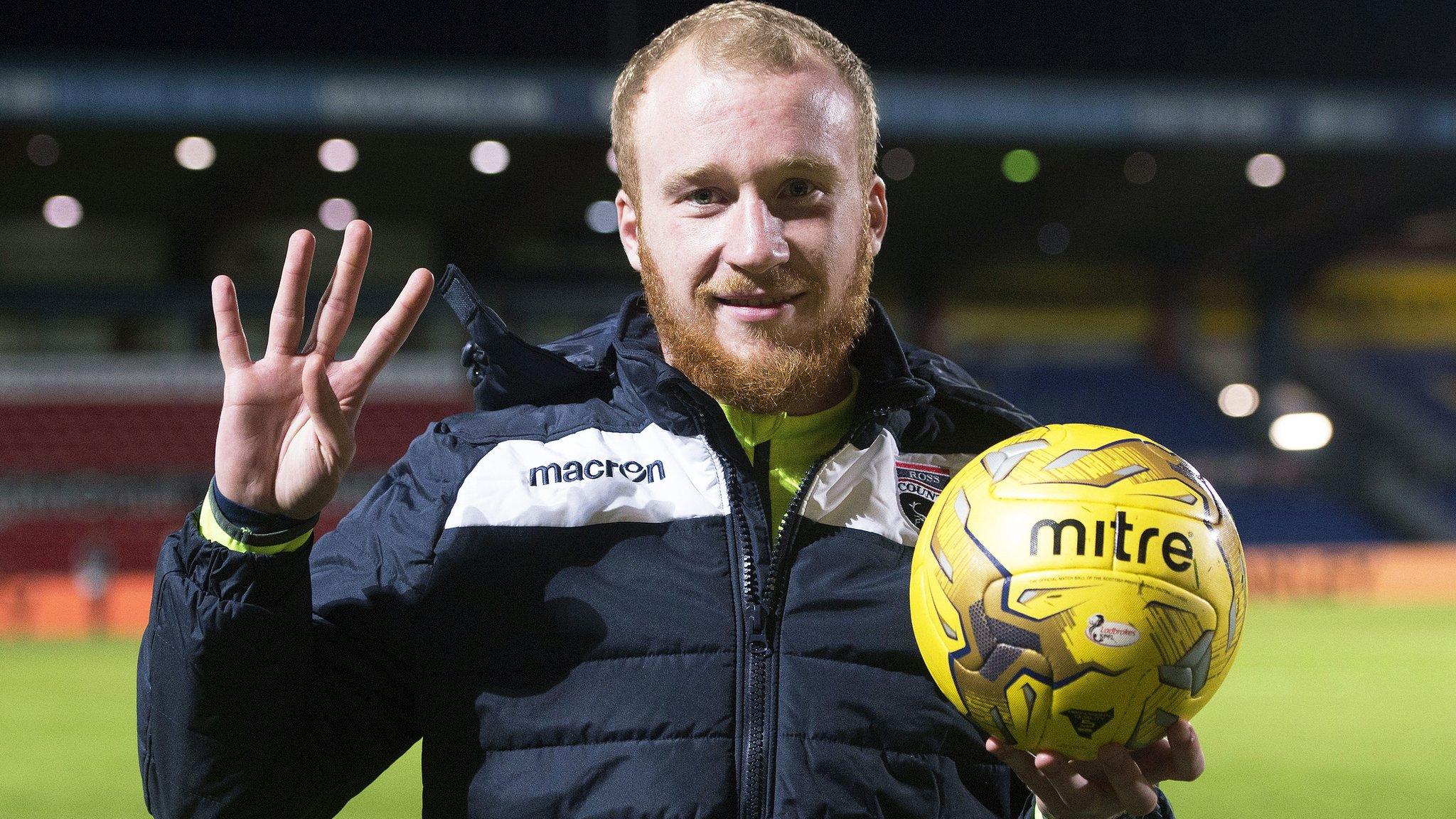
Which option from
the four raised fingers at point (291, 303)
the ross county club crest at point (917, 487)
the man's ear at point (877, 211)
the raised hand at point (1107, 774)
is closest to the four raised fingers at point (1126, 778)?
the raised hand at point (1107, 774)

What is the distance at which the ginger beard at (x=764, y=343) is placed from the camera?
1.78 meters

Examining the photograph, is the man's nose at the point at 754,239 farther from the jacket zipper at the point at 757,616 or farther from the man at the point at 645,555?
the jacket zipper at the point at 757,616

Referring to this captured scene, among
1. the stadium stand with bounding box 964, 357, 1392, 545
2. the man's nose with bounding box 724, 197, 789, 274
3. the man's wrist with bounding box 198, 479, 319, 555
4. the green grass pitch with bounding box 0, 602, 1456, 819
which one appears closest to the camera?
the man's wrist with bounding box 198, 479, 319, 555

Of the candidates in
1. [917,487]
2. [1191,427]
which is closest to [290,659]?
[917,487]

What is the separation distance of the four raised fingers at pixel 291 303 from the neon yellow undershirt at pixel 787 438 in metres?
0.58

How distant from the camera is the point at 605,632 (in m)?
1.73

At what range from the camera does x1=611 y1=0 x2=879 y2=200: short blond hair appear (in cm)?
178

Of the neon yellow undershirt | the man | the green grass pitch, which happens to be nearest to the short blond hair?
the man

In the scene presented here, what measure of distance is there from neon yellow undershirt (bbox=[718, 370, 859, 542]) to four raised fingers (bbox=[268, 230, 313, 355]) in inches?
23.0

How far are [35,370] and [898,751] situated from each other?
2000 centimetres

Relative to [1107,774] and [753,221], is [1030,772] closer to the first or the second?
[1107,774]

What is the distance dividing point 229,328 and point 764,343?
694mm

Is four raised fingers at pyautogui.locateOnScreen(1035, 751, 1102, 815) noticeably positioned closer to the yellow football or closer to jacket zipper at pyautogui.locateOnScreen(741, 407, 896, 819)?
the yellow football

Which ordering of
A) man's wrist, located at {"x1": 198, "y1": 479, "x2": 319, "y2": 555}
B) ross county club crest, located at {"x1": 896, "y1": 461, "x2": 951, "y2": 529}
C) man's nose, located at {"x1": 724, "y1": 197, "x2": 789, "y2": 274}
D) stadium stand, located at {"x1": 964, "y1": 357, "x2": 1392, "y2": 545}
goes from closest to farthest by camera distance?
1. man's wrist, located at {"x1": 198, "y1": 479, "x2": 319, "y2": 555}
2. man's nose, located at {"x1": 724, "y1": 197, "x2": 789, "y2": 274}
3. ross county club crest, located at {"x1": 896, "y1": 461, "x2": 951, "y2": 529}
4. stadium stand, located at {"x1": 964, "y1": 357, "x2": 1392, "y2": 545}
